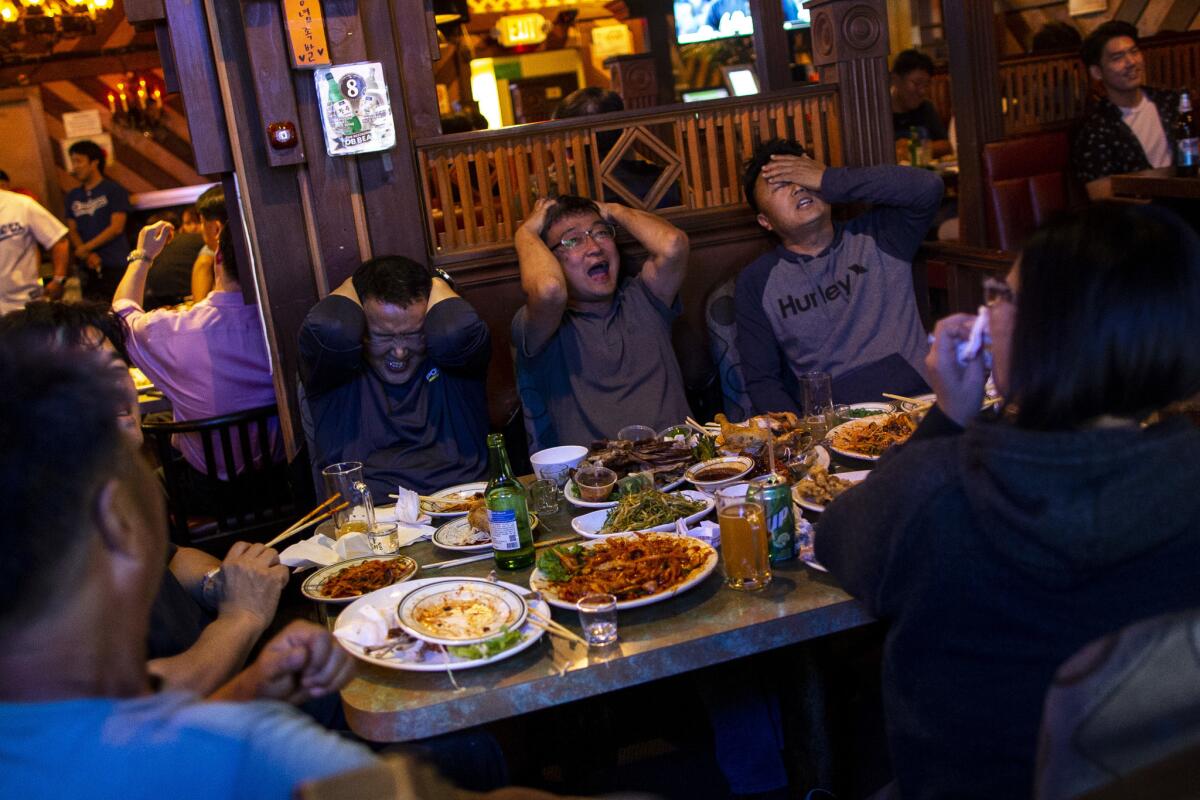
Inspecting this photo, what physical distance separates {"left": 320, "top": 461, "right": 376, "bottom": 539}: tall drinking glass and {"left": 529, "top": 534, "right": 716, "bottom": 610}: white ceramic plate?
0.54 meters

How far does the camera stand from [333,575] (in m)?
2.28

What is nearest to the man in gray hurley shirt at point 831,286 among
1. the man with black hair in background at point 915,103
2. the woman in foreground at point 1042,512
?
the woman in foreground at point 1042,512

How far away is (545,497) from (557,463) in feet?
0.30

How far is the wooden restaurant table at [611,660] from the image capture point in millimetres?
1745

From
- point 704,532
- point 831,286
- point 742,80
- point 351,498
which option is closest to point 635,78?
point 742,80

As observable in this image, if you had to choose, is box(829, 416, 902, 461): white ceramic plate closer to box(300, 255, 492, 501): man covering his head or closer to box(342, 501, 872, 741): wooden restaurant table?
box(342, 501, 872, 741): wooden restaurant table

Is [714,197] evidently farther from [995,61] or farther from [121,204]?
[121,204]

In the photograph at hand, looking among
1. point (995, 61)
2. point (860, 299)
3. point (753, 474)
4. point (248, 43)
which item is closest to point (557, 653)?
point (753, 474)

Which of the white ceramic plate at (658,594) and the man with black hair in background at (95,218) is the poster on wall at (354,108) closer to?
the white ceramic plate at (658,594)

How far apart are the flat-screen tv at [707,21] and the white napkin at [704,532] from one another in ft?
26.3

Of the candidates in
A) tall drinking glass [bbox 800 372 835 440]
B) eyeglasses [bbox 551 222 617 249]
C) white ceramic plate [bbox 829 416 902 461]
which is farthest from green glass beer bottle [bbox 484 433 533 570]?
eyeglasses [bbox 551 222 617 249]

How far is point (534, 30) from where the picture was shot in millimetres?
11172

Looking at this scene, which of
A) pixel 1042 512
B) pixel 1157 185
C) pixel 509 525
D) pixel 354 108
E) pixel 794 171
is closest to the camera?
pixel 1042 512

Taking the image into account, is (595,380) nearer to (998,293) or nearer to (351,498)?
(351,498)
